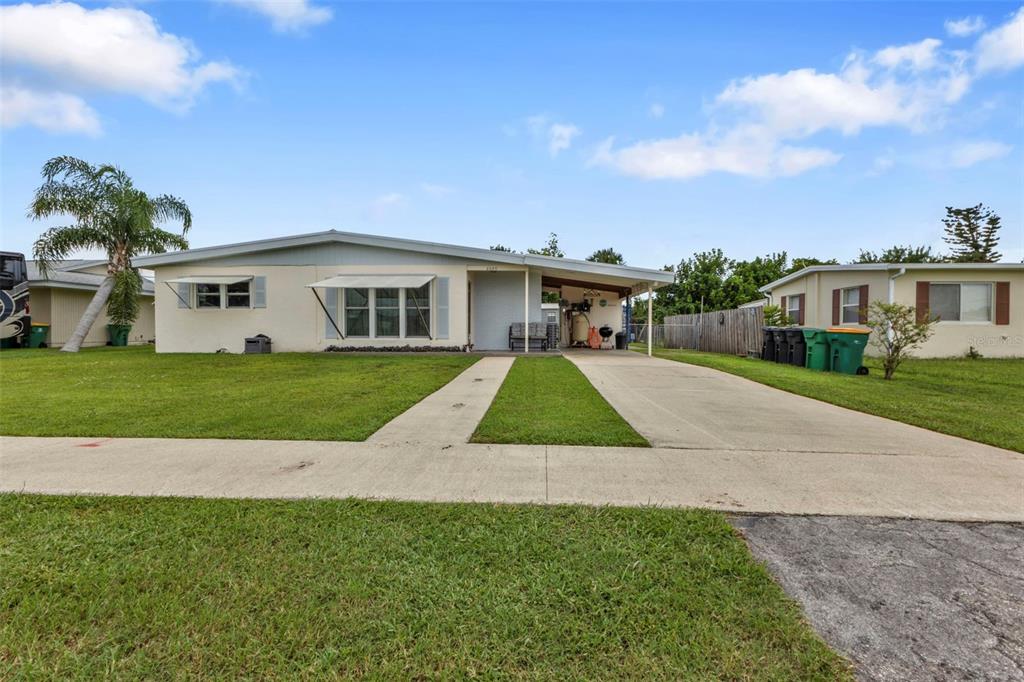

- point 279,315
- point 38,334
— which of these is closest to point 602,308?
point 279,315

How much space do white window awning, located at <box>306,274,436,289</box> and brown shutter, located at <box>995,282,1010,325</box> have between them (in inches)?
673

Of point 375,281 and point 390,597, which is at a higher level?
point 375,281

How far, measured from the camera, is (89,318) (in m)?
16.7

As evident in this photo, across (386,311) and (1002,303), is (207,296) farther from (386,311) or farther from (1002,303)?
(1002,303)

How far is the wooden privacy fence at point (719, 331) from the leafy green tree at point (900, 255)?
27.5 m

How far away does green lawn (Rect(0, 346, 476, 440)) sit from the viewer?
16.4 feet

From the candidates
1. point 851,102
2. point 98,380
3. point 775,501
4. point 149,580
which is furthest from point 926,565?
point 851,102

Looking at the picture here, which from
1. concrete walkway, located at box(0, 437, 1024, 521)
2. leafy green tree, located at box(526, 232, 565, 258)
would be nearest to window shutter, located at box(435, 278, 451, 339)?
concrete walkway, located at box(0, 437, 1024, 521)

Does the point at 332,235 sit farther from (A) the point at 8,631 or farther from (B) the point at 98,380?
(A) the point at 8,631

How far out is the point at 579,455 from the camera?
4.09 metres

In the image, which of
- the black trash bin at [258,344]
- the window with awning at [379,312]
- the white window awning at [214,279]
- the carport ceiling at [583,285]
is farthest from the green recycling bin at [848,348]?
the white window awning at [214,279]

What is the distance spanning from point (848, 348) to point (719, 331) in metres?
8.38

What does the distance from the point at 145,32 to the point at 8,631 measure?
13.6 metres

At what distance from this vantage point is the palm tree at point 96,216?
16359mm
